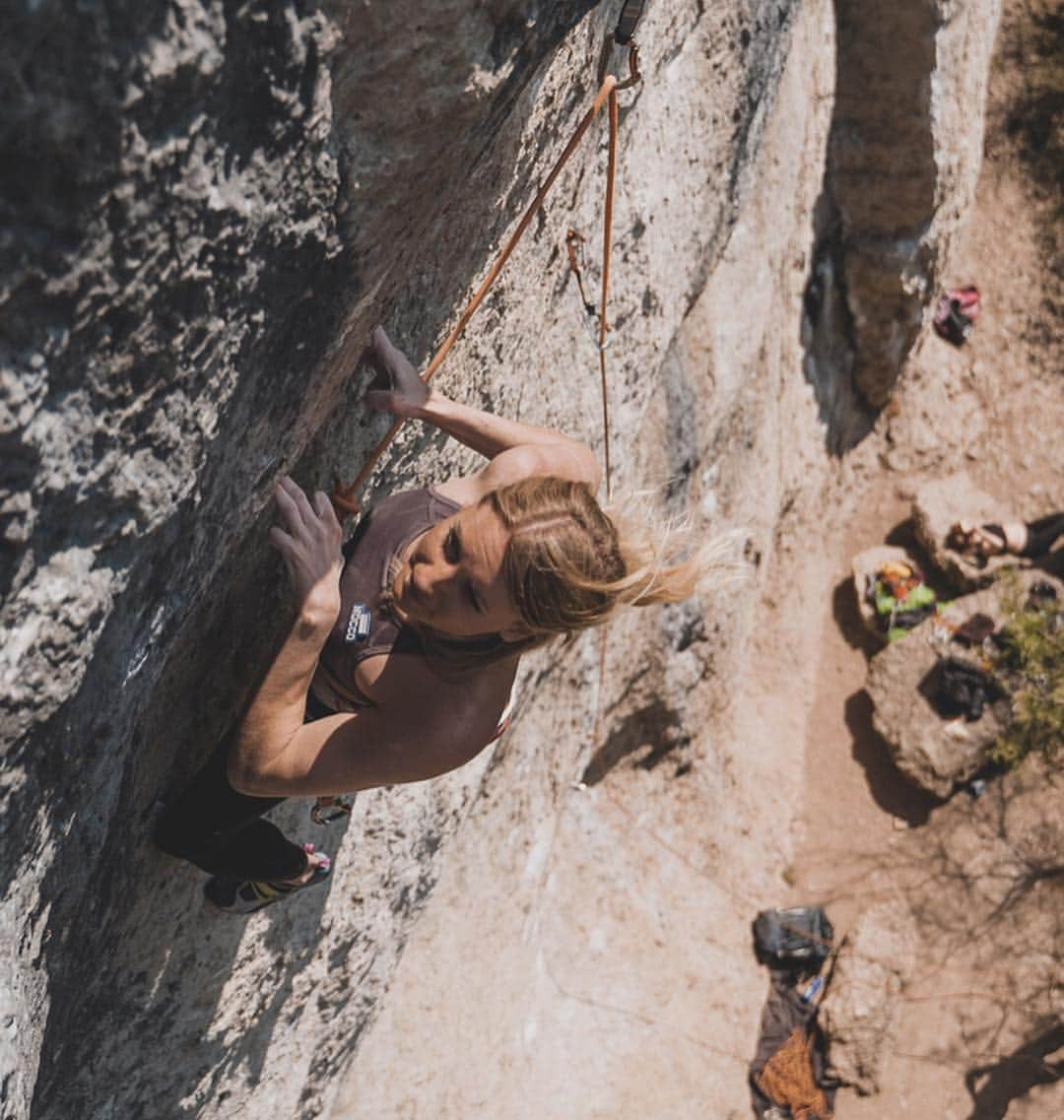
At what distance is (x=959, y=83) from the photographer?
7152 millimetres

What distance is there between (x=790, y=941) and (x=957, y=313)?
5.02 m

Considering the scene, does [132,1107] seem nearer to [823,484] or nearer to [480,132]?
[480,132]

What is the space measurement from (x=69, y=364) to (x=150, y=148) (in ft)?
0.89

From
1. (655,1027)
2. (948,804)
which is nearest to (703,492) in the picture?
(655,1027)

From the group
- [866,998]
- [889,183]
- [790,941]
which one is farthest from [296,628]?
[889,183]

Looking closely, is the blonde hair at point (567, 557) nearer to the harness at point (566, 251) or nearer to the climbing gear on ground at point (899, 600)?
the harness at point (566, 251)

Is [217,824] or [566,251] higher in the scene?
[217,824]

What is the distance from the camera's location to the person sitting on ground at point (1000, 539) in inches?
320

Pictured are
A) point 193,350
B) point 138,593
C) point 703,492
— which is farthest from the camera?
point 703,492

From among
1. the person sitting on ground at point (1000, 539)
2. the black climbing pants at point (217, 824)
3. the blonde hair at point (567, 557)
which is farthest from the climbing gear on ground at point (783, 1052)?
the blonde hair at point (567, 557)

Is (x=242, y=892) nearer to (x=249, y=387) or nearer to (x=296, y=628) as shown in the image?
(x=296, y=628)

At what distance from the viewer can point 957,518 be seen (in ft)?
27.4

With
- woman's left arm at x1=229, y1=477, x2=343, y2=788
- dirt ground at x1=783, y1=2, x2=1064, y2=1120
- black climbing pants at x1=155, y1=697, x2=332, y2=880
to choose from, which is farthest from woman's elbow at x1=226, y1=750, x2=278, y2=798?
dirt ground at x1=783, y1=2, x2=1064, y2=1120

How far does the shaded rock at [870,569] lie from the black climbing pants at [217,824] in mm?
6297
